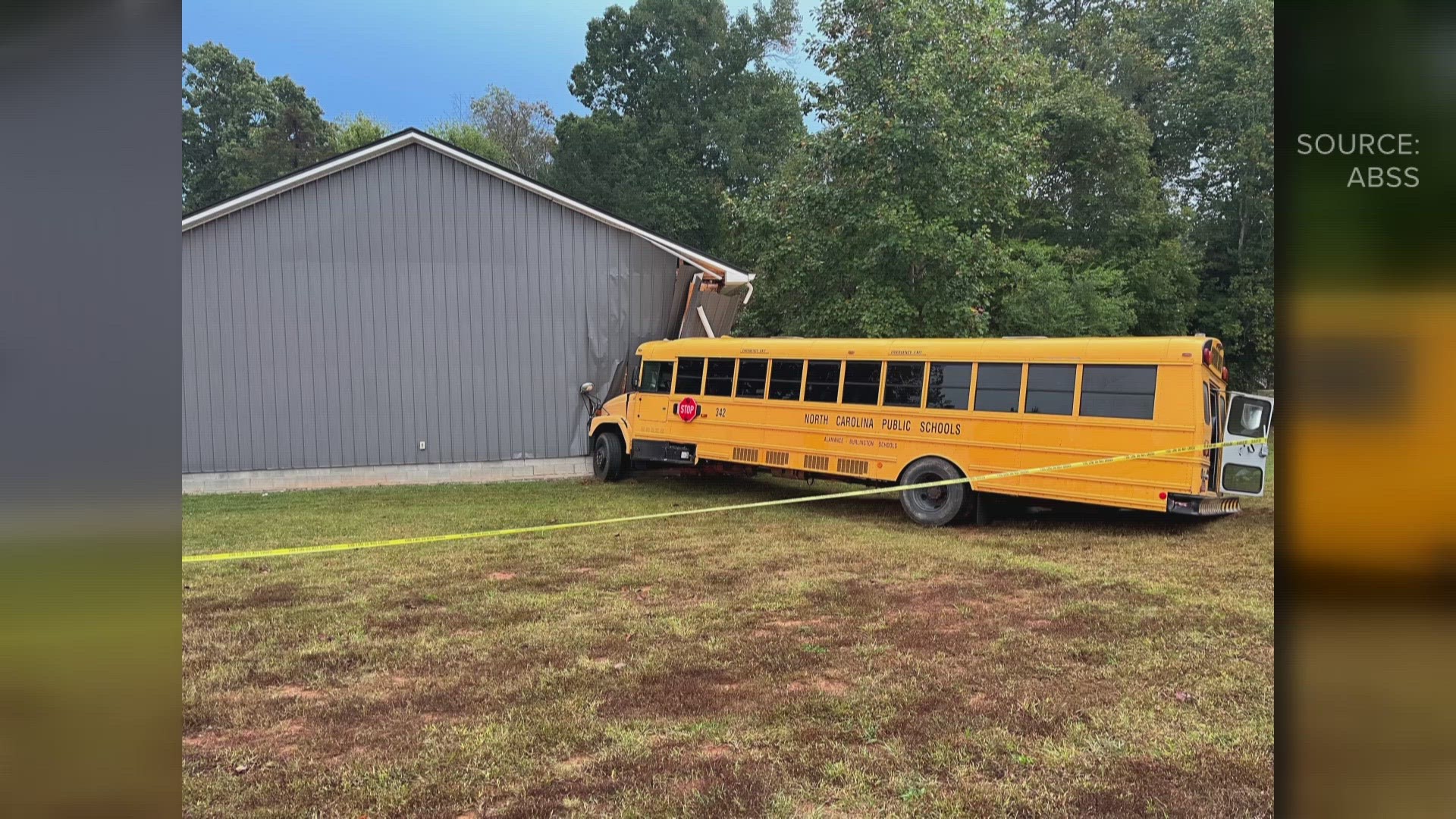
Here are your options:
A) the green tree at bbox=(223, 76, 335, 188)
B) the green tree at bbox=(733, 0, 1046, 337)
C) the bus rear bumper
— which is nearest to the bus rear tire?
the bus rear bumper

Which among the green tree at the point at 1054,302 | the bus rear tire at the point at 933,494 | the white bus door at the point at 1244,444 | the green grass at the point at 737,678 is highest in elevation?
the green tree at the point at 1054,302

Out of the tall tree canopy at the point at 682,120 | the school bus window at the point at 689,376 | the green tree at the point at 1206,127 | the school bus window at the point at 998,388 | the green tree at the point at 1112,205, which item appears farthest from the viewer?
the tall tree canopy at the point at 682,120

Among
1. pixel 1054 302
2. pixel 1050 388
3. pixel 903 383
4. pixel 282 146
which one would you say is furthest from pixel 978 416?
pixel 282 146

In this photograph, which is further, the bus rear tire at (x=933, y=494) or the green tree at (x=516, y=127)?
the green tree at (x=516, y=127)

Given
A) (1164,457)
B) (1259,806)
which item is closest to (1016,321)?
(1164,457)

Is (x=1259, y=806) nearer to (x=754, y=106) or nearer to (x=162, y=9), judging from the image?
(x=162, y=9)

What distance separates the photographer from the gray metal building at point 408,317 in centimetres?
1381

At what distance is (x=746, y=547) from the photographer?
8.95m

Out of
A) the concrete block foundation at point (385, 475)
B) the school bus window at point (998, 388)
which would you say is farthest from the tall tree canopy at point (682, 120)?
the school bus window at point (998, 388)

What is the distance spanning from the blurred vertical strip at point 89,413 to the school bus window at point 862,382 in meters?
9.67

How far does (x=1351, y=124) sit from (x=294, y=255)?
1519 cm

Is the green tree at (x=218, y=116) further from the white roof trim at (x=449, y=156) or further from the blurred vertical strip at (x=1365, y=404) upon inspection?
the blurred vertical strip at (x=1365, y=404)

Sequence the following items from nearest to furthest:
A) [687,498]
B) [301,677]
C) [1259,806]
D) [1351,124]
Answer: [1351,124] → [1259,806] → [301,677] → [687,498]

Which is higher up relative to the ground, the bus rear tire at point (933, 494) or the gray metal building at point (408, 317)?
the gray metal building at point (408, 317)
